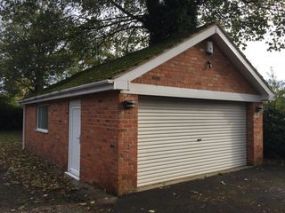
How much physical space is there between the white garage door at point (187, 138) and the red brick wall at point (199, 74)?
556 mm

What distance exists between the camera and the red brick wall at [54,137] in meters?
10.4

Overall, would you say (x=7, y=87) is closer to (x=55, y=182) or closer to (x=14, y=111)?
(x=14, y=111)

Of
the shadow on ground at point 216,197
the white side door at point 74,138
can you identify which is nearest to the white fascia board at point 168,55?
the white side door at point 74,138

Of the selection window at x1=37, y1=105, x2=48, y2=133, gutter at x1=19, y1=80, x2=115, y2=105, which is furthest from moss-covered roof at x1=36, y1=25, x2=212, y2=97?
window at x1=37, y1=105, x2=48, y2=133

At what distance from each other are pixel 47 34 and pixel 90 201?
11.6 m

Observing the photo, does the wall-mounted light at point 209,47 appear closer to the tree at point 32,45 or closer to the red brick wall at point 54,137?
the red brick wall at point 54,137

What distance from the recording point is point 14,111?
29531 mm

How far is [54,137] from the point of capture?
11.4 meters

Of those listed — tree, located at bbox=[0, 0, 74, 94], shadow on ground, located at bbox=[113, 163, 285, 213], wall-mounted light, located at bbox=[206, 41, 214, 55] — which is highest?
tree, located at bbox=[0, 0, 74, 94]

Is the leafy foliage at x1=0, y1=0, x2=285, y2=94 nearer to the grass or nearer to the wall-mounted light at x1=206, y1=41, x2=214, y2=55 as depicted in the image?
the wall-mounted light at x1=206, y1=41, x2=214, y2=55

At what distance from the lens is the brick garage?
25.2 ft

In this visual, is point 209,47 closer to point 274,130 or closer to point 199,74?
point 199,74

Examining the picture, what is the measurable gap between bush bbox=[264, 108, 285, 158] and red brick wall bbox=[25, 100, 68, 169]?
8.08 m

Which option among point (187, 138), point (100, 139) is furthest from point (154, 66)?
point (187, 138)
